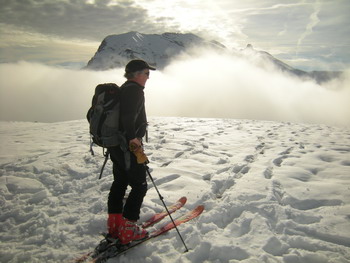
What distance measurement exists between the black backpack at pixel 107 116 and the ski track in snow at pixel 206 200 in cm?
186

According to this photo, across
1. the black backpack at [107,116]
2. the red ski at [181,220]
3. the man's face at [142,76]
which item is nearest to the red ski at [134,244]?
the red ski at [181,220]

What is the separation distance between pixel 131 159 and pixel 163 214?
A: 1.75 meters

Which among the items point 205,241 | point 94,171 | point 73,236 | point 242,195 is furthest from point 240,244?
point 94,171

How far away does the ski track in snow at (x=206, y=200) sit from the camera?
3.93m

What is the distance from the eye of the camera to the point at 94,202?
5.55 m

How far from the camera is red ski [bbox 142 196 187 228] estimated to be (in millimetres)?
4789

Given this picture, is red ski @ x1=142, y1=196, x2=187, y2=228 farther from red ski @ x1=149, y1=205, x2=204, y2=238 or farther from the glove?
the glove

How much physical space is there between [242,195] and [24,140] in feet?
33.5

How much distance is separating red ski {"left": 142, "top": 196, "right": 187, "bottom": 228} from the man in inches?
19.0

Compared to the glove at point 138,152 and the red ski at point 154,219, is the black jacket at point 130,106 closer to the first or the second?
the glove at point 138,152

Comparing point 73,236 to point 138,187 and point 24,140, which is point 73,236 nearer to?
point 138,187

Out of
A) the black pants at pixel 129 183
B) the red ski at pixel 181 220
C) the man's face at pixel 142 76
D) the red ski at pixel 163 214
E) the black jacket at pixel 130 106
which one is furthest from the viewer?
the red ski at pixel 163 214

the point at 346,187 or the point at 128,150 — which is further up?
the point at 128,150

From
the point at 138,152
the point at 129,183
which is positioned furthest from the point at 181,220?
the point at 138,152
